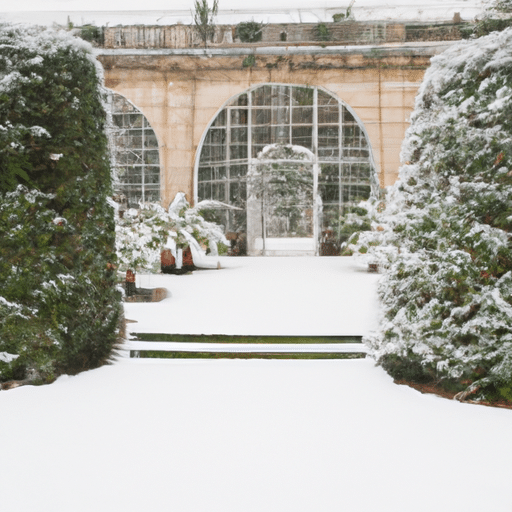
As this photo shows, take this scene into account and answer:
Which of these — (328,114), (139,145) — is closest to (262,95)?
(328,114)

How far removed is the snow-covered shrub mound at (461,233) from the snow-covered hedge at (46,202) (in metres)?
1.86

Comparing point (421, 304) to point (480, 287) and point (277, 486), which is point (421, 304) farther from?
point (277, 486)

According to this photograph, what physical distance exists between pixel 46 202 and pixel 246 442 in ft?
5.94

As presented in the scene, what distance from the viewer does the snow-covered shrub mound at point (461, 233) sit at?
3102mm

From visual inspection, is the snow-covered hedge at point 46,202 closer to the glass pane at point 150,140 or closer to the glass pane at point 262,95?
the glass pane at point 150,140

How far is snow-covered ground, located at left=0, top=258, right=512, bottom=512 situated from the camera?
7.29 feet

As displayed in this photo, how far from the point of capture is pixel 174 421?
3.09 metres

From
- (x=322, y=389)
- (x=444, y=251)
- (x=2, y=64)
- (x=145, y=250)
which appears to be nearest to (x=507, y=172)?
(x=444, y=251)

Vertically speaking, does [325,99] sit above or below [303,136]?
above

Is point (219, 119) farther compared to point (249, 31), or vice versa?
point (219, 119)

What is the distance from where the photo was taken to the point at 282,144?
13172 millimetres

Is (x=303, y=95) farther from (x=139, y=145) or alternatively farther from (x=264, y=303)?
(x=264, y=303)

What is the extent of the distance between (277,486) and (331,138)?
37.4 feet

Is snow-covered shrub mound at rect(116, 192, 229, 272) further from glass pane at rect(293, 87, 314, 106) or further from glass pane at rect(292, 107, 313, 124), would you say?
glass pane at rect(293, 87, 314, 106)
